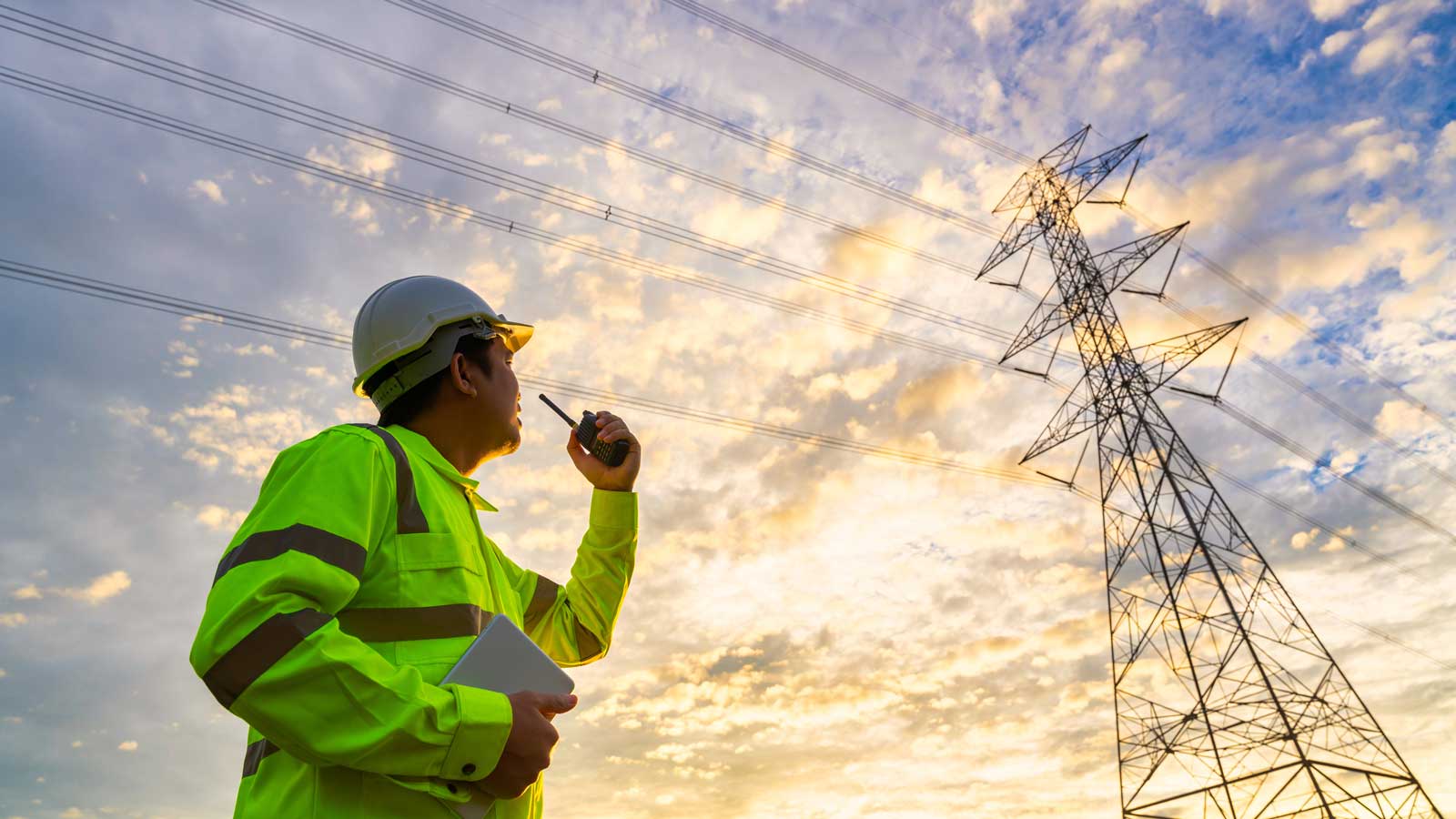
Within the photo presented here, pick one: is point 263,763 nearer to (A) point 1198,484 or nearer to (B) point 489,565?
(B) point 489,565

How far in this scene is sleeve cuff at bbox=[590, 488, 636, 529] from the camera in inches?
122

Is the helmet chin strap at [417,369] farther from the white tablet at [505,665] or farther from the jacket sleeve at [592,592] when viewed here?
the white tablet at [505,665]

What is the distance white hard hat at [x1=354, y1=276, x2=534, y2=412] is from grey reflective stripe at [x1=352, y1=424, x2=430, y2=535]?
46 centimetres

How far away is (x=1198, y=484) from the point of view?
18.0 meters

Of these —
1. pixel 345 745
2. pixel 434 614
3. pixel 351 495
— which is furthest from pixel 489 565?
pixel 345 745

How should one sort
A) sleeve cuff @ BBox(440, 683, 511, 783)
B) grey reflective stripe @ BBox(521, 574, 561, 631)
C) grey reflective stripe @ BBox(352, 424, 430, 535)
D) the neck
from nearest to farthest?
sleeve cuff @ BBox(440, 683, 511, 783), grey reflective stripe @ BBox(352, 424, 430, 535), the neck, grey reflective stripe @ BBox(521, 574, 561, 631)

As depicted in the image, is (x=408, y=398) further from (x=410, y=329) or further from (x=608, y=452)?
(x=608, y=452)

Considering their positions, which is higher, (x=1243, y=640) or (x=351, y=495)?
(x=1243, y=640)

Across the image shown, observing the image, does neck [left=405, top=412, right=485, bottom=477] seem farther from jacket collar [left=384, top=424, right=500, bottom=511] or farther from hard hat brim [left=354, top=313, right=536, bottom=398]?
hard hat brim [left=354, top=313, right=536, bottom=398]

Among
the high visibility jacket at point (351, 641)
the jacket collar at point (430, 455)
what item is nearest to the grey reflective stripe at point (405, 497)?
the high visibility jacket at point (351, 641)

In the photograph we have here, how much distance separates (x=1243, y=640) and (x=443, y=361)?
17662mm

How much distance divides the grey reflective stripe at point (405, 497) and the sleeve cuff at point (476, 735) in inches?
16.4

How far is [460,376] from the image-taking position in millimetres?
2609

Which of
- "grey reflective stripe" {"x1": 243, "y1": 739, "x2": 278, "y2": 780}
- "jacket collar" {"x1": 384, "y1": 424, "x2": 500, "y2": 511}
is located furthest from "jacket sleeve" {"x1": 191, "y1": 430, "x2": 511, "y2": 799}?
"jacket collar" {"x1": 384, "y1": 424, "x2": 500, "y2": 511}
